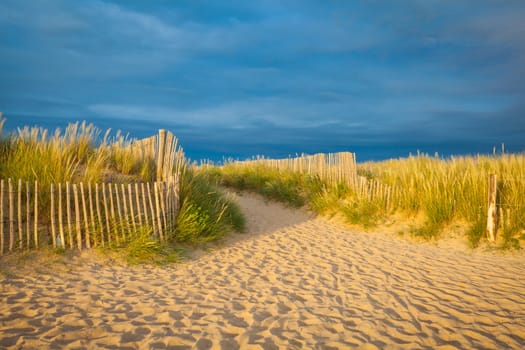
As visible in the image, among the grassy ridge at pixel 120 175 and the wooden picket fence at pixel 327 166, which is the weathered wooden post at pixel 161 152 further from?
the wooden picket fence at pixel 327 166

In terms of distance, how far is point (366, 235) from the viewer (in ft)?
31.7

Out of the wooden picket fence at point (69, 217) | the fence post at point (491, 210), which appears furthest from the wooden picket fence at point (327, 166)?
the wooden picket fence at point (69, 217)

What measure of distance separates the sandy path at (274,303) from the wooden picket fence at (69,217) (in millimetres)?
570

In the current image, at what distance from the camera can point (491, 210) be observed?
7848mm

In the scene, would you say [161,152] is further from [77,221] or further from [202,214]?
[77,221]

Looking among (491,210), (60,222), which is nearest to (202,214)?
(60,222)

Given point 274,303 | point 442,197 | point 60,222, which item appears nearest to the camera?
point 274,303

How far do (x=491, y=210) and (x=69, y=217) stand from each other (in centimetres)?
835

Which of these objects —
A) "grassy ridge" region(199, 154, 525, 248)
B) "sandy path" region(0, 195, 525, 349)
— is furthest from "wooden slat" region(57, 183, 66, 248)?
"grassy ridge" region(199, 154, 525, 248)

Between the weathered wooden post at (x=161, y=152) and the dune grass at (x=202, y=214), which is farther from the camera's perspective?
the weathered wooden post at (x=161, y=152)

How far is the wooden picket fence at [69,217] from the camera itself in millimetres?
5816

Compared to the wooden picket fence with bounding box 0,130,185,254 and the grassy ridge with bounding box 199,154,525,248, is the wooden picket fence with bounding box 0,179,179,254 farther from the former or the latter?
the grassy ridge with bounding box 199,154,525,248

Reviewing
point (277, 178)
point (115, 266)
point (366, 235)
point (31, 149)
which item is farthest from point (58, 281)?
point (277, 178)

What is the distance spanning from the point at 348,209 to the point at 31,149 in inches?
325
